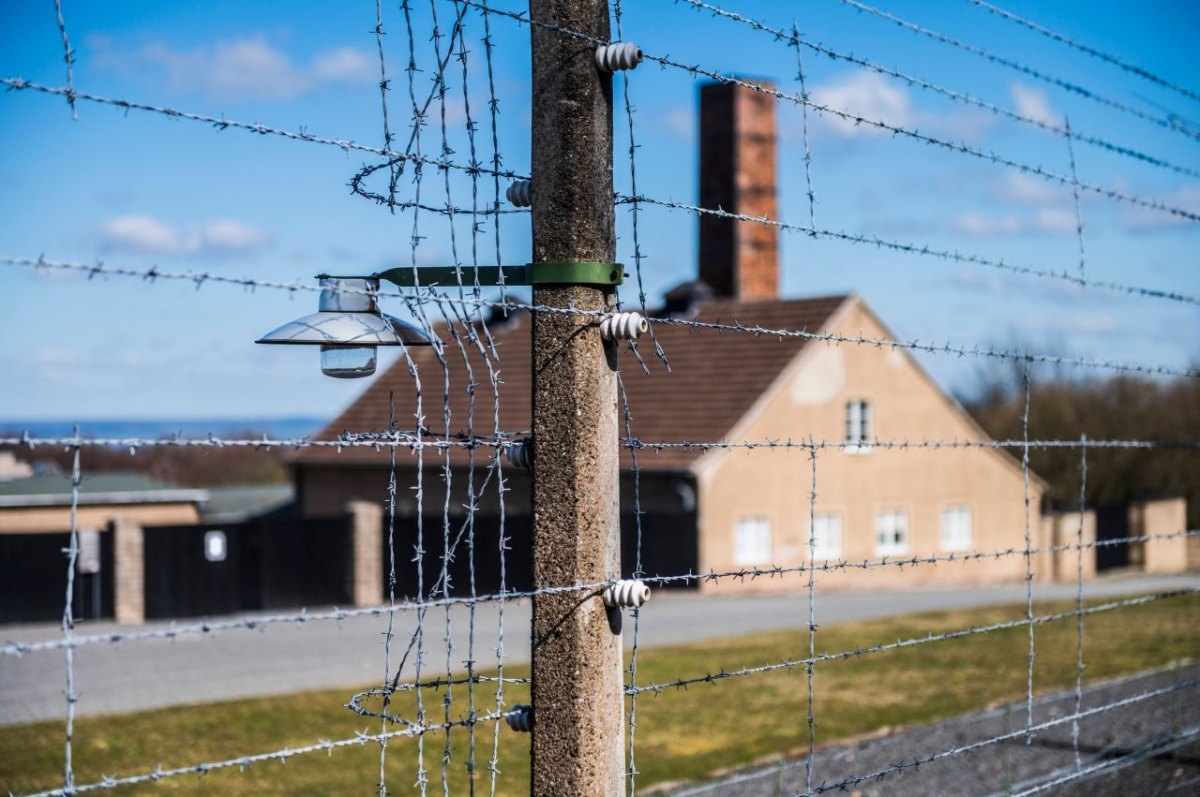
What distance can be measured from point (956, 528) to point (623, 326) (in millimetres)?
28341

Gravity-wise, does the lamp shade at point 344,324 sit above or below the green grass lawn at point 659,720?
above

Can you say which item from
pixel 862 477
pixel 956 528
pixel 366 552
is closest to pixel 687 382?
pixel 862 477

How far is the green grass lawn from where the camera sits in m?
9.24

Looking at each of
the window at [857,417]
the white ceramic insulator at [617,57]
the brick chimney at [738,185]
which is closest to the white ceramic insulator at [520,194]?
the white ceramic insulator at [617,57]

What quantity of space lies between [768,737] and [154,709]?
602 cm

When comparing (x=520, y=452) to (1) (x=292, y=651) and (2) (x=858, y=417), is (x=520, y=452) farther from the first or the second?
(2) (x=858, y=417)

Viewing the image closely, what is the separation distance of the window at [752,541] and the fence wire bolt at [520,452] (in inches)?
902

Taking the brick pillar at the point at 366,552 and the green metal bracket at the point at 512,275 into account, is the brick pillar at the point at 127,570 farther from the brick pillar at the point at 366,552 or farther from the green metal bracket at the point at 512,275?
the green metal bracket at the point at 512,275

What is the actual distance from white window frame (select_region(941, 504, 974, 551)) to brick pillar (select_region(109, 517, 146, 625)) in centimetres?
1701

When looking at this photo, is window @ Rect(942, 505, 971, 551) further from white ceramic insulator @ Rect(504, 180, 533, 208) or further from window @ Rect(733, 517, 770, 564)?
white ceramic insulator @ Rect(504, 180, 533, 208)

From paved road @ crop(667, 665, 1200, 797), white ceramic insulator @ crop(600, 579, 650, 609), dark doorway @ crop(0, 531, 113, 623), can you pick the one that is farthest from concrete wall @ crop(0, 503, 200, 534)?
white ceramic insulator @ crop(600, 579, 650, 609)

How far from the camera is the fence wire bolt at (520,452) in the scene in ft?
11.4

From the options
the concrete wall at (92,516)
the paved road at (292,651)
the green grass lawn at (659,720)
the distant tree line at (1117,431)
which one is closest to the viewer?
the green grass lawn at (659,720)

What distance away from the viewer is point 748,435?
25938 millimetres
